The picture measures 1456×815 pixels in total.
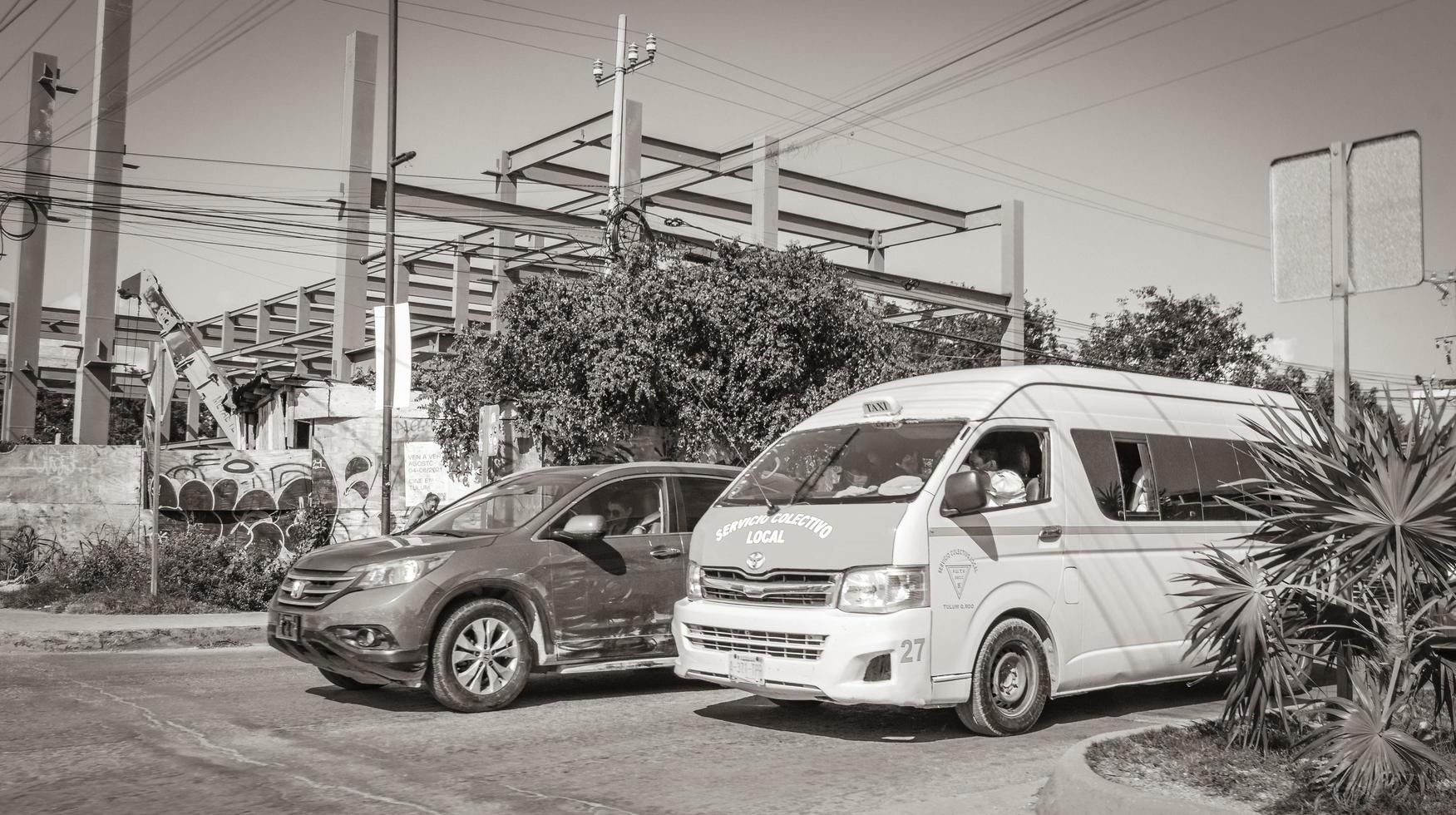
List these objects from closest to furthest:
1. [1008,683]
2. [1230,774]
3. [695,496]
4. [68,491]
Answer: [1230,774] < [1008,683] < [695,496] < [68,491]

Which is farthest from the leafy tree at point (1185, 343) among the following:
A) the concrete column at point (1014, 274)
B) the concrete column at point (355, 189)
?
the concrete column at point (355, 189)

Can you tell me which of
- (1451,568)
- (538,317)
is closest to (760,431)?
(538,317)

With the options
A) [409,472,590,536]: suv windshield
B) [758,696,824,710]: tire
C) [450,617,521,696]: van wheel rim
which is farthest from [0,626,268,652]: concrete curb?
[758,696,824,710]: tire

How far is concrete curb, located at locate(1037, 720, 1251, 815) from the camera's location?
5.02 m

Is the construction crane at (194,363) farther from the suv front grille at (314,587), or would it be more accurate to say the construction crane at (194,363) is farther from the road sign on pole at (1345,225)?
the road sign on pole at (1345,225)

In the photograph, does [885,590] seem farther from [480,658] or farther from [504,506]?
[504,506]

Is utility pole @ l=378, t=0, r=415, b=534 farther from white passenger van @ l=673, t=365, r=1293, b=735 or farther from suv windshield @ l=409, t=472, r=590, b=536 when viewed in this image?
white passenger van @ l=673, t=365, r=1293, b=735

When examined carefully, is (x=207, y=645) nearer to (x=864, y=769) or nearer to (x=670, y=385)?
(x=670, y=385)

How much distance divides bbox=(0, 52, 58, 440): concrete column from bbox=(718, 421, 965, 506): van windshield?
25.8 m

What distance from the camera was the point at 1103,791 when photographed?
17.4 feet

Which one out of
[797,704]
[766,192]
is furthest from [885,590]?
[766,192]

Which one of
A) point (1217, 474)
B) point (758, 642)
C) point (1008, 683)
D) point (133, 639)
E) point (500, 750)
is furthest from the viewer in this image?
point (133, 639)

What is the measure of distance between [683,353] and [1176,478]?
29.8ft

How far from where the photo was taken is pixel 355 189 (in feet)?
85.1
